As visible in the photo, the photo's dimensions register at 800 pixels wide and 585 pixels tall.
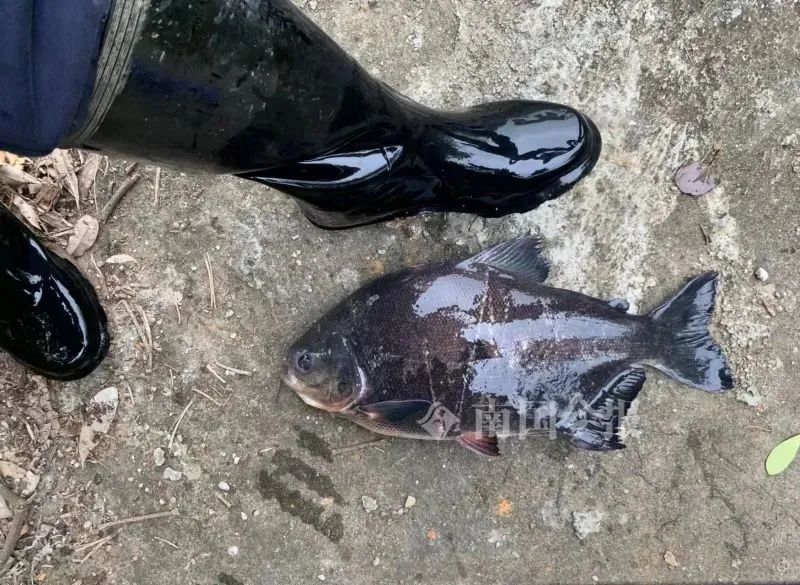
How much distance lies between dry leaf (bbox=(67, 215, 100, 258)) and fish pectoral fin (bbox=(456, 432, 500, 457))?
2170 millimetres

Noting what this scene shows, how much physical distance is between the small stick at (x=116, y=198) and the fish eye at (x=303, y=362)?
129 cm

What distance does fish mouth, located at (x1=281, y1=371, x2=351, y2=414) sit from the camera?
310 cm

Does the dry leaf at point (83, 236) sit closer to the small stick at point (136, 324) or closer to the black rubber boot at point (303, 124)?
the small stick at point (136, 324)

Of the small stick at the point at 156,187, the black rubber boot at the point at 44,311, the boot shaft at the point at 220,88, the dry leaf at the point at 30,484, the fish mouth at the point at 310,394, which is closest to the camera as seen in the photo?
the boot shaft at the point at 220,88

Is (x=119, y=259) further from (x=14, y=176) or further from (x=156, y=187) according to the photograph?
(x=14, y=176)

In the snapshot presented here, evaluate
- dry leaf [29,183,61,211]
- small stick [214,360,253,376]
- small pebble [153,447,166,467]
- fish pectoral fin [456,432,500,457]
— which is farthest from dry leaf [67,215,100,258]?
fish pectoral fin [456,432,500,457]

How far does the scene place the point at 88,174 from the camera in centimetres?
332

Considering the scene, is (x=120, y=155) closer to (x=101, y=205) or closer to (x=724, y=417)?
(x=101, y=205)

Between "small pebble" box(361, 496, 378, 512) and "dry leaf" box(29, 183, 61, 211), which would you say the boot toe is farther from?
"dry leaf" box(29, 183, 61, 211)

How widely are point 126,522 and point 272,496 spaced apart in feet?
2.51

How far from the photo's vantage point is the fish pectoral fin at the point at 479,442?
3.12 meters

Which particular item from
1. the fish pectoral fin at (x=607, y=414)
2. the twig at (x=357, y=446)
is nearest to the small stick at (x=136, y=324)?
the twig at (x=357, y=446)

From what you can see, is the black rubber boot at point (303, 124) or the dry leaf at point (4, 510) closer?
the black rubber boot at point (303, 124)

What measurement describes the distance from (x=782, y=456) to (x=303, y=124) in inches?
118
